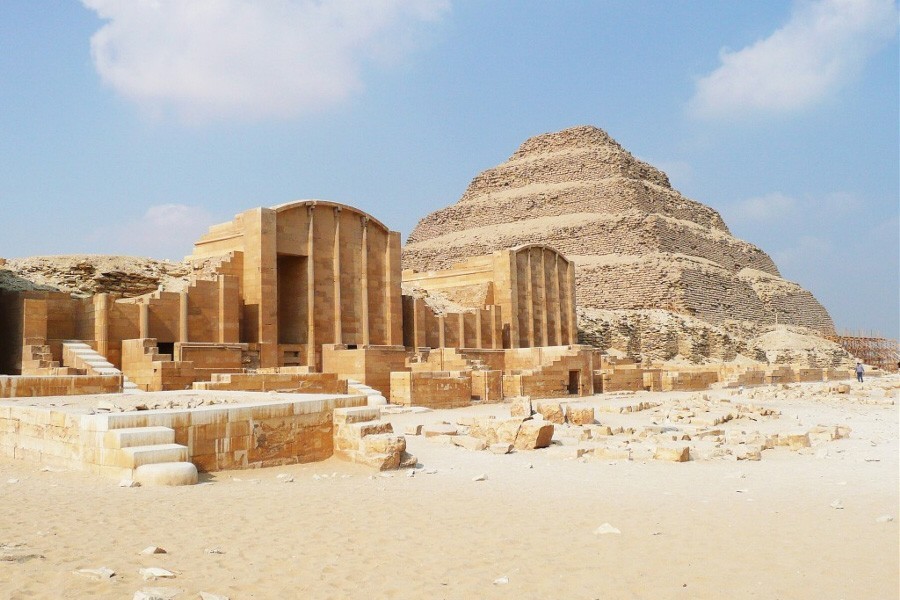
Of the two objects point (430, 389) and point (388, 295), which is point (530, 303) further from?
point (430, 389)

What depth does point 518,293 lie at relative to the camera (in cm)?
3231

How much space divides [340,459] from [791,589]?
5.49 metres

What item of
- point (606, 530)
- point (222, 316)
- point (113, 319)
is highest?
point (222, 316)

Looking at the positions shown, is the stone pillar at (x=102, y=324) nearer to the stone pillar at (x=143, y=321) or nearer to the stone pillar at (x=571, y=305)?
the stone pillar at (x=143, y=321)

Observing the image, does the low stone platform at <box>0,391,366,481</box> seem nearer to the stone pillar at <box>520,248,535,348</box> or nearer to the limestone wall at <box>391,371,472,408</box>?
the limestone wall at <box>391,371,472,408</box>

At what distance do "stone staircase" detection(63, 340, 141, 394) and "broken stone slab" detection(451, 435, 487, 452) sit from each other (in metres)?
7.30

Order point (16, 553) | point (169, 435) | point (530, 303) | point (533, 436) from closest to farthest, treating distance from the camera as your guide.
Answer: point (16, 553)
point (169, 435)
point (533, 436)
point (530, 303)

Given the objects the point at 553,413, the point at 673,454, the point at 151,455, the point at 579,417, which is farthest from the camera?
the point at 579,417

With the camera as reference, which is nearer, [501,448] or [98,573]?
[98,573]

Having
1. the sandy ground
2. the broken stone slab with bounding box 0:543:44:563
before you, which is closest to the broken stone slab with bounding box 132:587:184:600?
the sandy ground

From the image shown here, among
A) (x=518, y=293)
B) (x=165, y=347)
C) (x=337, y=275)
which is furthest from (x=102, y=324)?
(x=518, y=293)

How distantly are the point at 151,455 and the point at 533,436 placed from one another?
5130mm

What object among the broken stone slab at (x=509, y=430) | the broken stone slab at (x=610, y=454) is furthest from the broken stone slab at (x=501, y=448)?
the broken stone slab at (x=610, y=454)

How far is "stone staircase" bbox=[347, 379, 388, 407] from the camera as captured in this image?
16.6 metres
